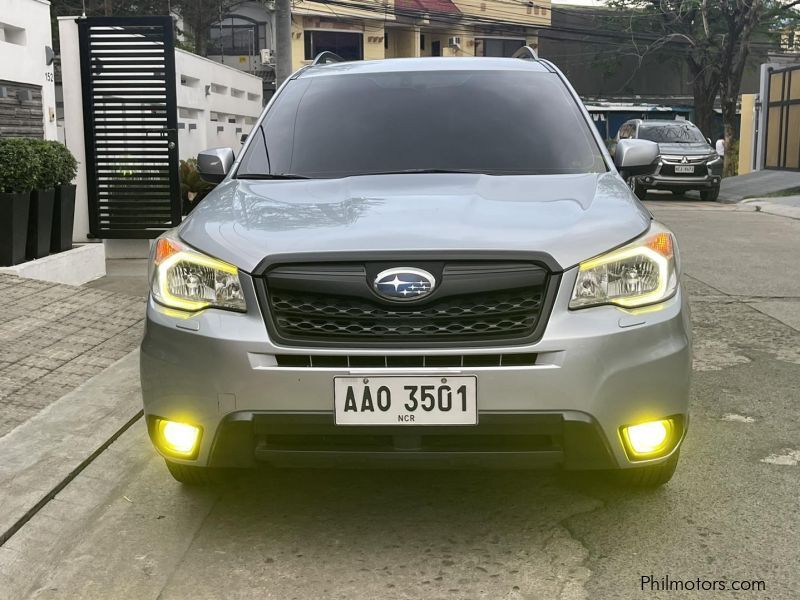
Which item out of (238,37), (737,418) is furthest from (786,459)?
(238,37)

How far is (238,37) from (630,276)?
1840 inches

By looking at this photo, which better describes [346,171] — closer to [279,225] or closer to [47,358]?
[279,225]

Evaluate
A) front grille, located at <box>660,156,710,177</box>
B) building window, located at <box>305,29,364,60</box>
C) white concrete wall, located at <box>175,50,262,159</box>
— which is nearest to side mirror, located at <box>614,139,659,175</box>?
white concrete wall, located at <box>175,50,262,159</box>

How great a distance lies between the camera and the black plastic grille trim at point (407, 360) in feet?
10.1

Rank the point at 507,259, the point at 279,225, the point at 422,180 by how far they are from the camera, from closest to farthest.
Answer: the point at 507,259, the point at 279,225, the point at 422,180

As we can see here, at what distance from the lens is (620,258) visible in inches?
128

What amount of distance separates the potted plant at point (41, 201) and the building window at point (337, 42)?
3978 cm

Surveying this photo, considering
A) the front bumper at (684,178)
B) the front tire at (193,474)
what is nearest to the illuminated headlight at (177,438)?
the front tire at (193,474)

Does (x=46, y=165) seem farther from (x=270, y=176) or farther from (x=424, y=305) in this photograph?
(x=424, y=305)

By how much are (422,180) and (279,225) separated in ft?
2.63

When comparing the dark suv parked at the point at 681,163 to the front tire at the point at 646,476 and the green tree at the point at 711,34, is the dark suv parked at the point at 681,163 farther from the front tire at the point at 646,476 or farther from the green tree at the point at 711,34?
the front tire at the point at 646,476

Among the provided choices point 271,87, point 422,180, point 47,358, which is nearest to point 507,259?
point 422,180

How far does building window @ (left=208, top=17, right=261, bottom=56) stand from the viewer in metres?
47.5

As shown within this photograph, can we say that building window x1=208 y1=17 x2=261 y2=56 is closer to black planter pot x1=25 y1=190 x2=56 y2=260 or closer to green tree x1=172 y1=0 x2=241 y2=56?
green tree x1=172 y1=0 x2=241 y2=56
